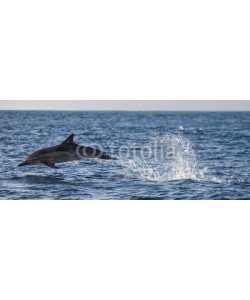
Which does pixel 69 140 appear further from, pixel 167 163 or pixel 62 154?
pixel 167 163

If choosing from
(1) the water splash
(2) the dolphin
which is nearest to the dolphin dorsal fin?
(2) the dolphin

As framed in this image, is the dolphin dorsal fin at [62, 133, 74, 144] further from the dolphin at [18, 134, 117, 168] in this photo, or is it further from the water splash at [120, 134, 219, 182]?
the water splash at [120, 134, 219, 182]

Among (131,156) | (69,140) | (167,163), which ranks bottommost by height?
(167,163)

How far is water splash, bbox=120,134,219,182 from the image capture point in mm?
11688

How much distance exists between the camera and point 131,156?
1181 centimetres

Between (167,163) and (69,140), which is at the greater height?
(69,140)

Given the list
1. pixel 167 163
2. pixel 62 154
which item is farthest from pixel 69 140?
pixel 167 163

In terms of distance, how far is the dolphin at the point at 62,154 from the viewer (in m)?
11.8

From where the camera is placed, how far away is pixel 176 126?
11789mm

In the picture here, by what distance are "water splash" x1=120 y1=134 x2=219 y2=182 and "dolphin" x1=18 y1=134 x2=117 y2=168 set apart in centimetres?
45

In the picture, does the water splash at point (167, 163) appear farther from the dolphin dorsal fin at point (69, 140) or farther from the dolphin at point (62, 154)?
the dolphin dorsal fin at point (69, 140)

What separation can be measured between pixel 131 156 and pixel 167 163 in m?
0.65

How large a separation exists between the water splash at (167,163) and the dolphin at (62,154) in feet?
1.48
